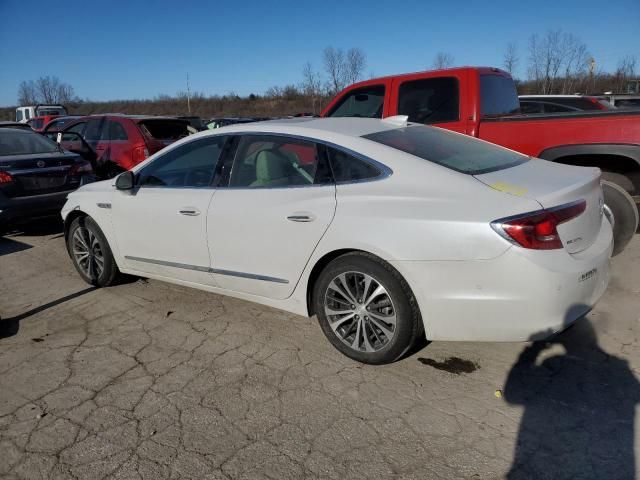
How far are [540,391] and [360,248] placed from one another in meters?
1.34

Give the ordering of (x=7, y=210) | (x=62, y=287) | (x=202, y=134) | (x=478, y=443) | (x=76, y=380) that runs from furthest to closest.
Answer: (x=7, y=210), (x=62, y=287), (x=202, y=134), (x=76, y=380), (x=478, y=443)

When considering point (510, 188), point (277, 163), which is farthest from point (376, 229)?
point (277, 163)

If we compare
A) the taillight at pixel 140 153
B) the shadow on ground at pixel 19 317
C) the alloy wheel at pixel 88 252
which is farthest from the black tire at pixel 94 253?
the taillight at pixel 140 153

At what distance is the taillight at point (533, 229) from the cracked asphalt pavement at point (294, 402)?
91cm

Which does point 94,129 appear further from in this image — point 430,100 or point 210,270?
point 210,270

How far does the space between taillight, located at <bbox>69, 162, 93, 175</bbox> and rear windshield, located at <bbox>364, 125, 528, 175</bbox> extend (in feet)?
17.9

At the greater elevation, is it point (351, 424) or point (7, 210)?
point (7, 210)

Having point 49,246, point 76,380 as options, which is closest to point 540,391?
point 76,380

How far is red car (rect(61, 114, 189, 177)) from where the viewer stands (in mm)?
8859

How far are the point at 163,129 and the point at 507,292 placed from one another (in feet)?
26.5

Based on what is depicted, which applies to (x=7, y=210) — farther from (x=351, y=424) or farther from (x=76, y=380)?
(x=351, y=424)

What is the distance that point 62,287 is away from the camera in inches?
198

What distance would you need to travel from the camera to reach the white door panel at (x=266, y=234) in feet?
10.8

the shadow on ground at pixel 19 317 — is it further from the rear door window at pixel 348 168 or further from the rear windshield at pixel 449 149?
the rear windshield at pixel 449 149
